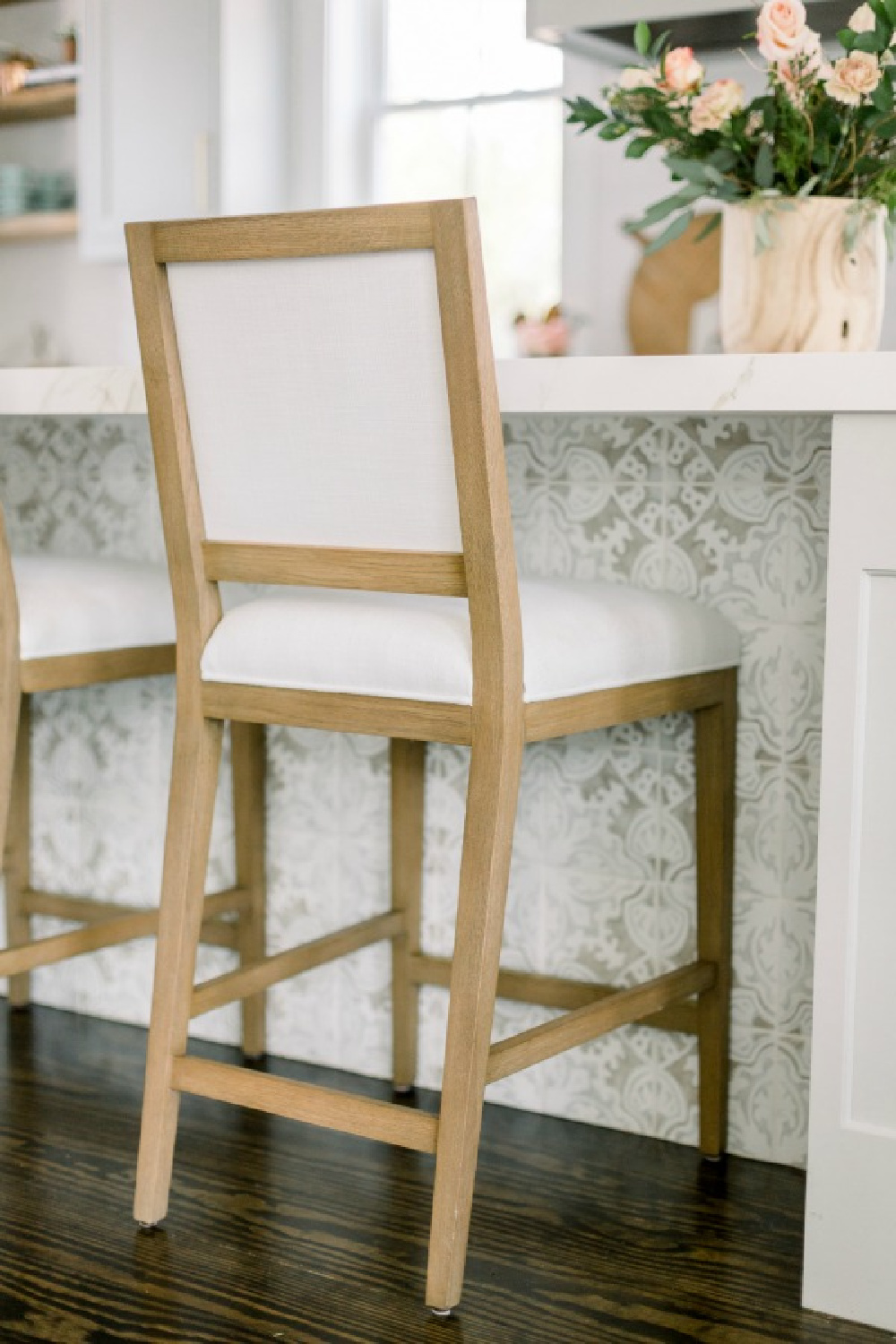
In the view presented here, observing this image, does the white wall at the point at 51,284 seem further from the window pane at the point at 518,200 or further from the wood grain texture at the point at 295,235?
the wood grain texture at the point at 295,235

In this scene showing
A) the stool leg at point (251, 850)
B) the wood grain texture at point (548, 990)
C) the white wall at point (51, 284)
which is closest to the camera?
the wood grain texture at point (548, 990)

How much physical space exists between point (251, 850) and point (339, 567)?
80cm

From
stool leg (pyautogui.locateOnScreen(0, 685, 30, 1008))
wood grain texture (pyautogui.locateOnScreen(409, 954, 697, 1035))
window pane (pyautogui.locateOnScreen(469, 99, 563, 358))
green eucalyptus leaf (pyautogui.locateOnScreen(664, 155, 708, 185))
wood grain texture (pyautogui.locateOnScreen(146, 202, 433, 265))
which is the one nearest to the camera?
wood grain texture (pyautogui.locateOnScreen(146, 202, 433, 265))

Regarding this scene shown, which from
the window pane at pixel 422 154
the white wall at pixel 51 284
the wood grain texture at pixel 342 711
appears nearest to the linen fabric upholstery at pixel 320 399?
the wood grain texture at pixel 342 711

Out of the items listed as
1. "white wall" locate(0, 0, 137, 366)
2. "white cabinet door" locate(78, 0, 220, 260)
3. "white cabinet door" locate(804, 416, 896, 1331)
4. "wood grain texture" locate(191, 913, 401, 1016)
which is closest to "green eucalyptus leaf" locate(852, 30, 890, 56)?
"white cabinet door" locate(804, 416, 896, 1331)

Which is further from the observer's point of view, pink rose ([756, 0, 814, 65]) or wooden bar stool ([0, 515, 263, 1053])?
wooden bar stool ([0, 515, 263, 1053])

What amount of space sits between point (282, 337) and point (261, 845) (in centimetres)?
94

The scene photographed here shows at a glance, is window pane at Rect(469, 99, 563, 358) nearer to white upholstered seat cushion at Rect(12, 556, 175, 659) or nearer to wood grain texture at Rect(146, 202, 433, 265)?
white upholstered seat cushion at Rect(12, 556, 175, 659)

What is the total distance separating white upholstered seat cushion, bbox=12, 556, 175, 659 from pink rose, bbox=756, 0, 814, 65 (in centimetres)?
96

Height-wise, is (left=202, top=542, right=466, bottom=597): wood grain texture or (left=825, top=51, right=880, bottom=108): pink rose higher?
(left=825, top=51, right=880, bottom=108): pink rose

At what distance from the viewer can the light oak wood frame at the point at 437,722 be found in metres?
1.45

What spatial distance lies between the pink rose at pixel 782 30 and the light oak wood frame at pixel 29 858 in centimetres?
94

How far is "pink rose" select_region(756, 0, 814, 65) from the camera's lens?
1536 mm

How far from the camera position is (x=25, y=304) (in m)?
5.44
